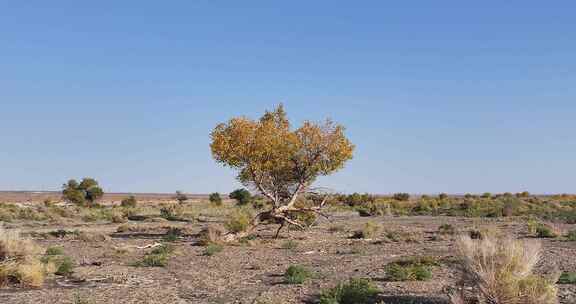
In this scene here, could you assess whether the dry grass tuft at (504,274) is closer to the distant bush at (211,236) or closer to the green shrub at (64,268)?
the green shrub at (64,268)

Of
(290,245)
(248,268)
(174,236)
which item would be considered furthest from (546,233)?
(174,236)

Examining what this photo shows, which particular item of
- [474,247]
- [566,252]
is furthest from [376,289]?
[566,252]

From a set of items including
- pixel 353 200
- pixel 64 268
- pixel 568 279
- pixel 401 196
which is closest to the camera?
pixel 568 279

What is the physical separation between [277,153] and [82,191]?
51241mm

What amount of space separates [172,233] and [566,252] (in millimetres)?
18187

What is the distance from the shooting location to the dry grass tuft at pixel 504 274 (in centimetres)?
915

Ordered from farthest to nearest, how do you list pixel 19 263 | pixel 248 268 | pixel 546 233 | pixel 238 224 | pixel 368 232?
1. pixel 368 232
2. pixel 238 224
3. pixel 546 233
4. pixel 248 268
5. pixel 19 263

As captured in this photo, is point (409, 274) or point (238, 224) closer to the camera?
point (409, 274)

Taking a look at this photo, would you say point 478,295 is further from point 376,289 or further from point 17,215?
point 17,215

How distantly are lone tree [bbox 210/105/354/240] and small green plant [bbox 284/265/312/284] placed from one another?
10276 mm

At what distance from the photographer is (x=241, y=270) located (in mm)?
16609

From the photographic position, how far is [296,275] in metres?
14.1

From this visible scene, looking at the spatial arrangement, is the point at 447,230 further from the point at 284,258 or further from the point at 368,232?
the point at 284,258

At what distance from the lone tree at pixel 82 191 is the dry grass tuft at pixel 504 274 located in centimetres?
6311
